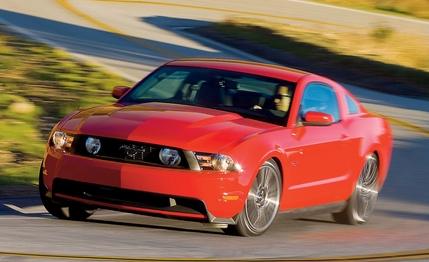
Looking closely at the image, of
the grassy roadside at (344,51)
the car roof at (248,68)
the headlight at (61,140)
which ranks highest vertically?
the car roof at (248,68)

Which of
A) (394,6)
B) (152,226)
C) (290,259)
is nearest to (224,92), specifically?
(152,226)

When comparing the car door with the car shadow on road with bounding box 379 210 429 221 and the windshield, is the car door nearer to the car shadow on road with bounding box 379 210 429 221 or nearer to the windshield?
the windshield

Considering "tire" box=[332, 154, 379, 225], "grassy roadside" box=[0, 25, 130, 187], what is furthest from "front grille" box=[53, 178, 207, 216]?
"grassy roadside" box=[0, 25, 130, 187]

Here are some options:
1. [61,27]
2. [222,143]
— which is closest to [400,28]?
[61,27]

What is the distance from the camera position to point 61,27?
29672 mm

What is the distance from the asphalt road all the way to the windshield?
960 millimetres

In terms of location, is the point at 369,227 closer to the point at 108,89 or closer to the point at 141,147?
the point at 141,147

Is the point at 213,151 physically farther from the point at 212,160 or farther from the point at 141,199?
the point at 141,199

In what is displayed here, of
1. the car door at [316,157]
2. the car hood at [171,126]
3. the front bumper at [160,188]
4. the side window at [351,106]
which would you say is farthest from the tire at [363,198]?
the front bumper at [160,188]

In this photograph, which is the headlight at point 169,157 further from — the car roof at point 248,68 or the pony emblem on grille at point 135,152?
the car roof at point 248,68

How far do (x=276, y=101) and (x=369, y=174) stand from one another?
1669 millimetres

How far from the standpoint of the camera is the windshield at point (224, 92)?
10445 mm

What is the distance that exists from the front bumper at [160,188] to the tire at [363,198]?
2211 millimetres

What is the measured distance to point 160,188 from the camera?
9273mm
